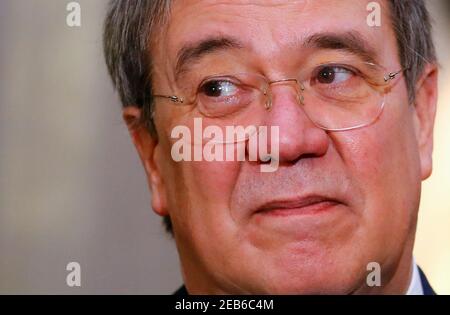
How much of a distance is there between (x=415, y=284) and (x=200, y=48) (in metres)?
0.61

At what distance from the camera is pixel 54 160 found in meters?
1.88

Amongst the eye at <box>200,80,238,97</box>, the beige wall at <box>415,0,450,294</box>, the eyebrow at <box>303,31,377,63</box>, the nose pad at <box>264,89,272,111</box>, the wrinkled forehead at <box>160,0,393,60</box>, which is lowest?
the beige wall at <box>415,0,450,294</box>

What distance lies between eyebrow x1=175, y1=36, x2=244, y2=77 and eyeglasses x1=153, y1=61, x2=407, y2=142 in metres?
0.03

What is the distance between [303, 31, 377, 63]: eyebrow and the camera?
4.66 ft

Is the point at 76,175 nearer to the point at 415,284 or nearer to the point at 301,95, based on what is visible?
the point at 301,95

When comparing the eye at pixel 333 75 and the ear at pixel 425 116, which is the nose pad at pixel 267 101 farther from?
the ear at pixel 425 116

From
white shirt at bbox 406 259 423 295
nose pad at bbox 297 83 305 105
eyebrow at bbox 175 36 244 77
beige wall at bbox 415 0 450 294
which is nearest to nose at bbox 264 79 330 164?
nose pad at bbox 297 83 305 105

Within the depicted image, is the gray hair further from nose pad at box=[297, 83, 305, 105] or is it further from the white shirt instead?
the white shirt

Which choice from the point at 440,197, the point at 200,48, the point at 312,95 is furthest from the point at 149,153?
the point at 440,197

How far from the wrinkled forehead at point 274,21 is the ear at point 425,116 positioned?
143mm

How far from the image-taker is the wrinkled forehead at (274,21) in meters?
1.42
